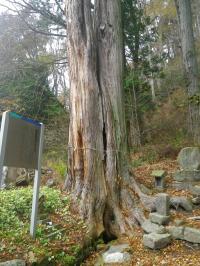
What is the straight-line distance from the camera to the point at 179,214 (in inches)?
204

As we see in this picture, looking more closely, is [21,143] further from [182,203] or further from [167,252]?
[182,203]

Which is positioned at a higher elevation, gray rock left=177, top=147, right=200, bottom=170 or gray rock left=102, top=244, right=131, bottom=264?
gray rock left=177, top=147, right=200, bottom=170

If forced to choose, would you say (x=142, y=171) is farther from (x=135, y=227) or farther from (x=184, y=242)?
(x=184, y=242)

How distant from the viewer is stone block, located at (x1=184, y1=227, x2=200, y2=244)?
163 inches

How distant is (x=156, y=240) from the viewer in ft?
13.7

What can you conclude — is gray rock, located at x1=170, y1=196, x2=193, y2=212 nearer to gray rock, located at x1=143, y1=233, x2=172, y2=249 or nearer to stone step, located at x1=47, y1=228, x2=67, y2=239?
gray rock, located at x1=143, y1=233, x2=172, y2=249

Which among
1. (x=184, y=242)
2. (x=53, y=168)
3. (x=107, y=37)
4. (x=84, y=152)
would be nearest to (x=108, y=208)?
(x=84, y=152)

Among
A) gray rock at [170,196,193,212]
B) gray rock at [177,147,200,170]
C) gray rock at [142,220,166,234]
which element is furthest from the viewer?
gray rock at [177,147,200,170]

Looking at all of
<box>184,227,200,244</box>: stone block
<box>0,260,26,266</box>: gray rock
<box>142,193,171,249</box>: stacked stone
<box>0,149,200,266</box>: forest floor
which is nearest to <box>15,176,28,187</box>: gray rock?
<box>0,149,200,266</box>: forest floor

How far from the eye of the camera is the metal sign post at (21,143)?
11.5 feet

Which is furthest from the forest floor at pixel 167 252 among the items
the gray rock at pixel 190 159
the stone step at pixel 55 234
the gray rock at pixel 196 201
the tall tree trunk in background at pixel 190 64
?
the tall tree trunk in background at pixel 190 64

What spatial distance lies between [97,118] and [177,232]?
242 cm

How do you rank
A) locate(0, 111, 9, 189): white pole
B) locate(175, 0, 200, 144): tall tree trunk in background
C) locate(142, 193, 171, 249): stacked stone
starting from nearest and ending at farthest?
1. locate(0, 111, 9, 189): white pole
2. locate(142, 193, 171, 249): stacked stone
3. locate(175, 0, 200, 144): tall tree trunk in background

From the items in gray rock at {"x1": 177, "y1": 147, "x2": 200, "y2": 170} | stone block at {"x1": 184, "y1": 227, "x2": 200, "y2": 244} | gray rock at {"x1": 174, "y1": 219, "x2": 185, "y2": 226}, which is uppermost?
gray rock at {"x1": 177, "y1": 147, "x2": 200, "y2": 170}
